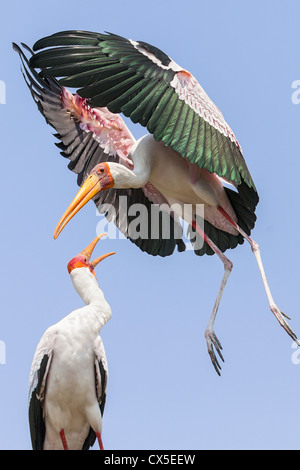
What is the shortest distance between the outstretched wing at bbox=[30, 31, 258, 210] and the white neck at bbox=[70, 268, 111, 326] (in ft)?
5.33

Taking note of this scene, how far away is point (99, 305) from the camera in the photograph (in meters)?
10.8

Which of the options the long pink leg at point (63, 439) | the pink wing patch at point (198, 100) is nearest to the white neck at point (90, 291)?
the long pink leg at point (63, 439)

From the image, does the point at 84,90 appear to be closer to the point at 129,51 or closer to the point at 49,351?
the point at 129,51

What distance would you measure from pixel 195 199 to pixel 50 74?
2.13 meters

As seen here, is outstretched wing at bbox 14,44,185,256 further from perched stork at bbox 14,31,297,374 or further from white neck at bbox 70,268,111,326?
white neck at bbox 70,268,111,326

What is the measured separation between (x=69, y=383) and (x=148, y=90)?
2.81 meters

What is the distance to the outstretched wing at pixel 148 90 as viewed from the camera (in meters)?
10.5

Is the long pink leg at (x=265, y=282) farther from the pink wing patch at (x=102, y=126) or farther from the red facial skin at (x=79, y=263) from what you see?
the red facial skin at (x=79, y=263)

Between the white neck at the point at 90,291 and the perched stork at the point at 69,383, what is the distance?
1.4 inches

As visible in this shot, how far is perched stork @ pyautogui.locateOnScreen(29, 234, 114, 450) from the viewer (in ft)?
34.0

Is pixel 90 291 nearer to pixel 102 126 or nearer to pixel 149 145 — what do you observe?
pixel 149 145

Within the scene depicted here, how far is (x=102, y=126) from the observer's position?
12.0 m
